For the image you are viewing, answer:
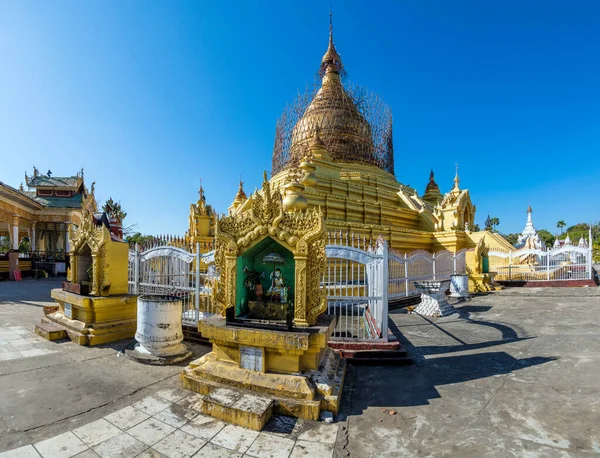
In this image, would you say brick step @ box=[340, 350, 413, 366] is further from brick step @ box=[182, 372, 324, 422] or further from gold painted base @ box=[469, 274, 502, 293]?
gold painted base @ box=[469, 274, 502, 293]

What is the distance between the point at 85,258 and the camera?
27.2 feet

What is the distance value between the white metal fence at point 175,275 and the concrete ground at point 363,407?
53.6 inches

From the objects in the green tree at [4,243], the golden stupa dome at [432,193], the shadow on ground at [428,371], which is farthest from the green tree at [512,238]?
the green tree at [4,243]

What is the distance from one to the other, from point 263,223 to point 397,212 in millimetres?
19403

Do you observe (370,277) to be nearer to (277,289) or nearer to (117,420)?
(277,289)

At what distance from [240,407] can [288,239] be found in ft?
6.84

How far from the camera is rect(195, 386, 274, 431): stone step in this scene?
3.42m

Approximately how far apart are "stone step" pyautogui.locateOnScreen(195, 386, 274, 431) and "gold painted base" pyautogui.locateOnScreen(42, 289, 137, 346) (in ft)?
13.7

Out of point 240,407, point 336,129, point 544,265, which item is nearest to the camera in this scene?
point 240,407

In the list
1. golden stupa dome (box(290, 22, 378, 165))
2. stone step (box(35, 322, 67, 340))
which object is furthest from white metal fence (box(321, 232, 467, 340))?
golden stupa dome (box(290, 22, 378, 165))

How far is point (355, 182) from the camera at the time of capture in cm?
2320

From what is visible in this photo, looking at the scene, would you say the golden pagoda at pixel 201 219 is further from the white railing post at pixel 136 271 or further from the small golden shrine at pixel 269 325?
the small golden shrine at pixel 269 325

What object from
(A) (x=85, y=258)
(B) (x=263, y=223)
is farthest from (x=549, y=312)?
(A) (x=85, y=258)

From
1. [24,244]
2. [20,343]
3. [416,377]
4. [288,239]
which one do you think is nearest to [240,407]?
[288,239]
